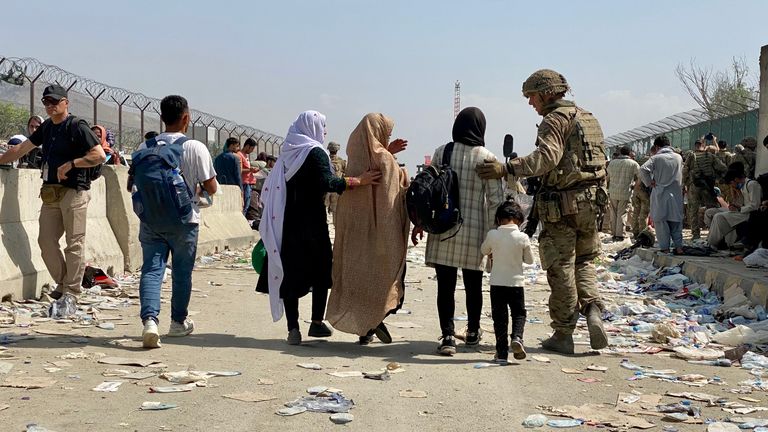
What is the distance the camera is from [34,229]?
905 cm

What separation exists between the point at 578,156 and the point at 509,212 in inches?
30.3

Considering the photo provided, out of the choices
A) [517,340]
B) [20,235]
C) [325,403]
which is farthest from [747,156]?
[325,403]

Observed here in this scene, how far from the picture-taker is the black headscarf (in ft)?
22.8

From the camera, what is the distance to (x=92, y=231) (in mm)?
10336

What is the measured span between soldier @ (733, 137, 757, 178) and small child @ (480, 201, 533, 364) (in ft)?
34.9

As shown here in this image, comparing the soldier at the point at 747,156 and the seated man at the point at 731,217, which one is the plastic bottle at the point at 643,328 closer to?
the seated man at the point at 731,217

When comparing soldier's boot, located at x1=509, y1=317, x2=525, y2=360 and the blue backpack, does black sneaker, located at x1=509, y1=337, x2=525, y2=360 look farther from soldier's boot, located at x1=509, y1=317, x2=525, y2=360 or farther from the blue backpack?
the blue backpack

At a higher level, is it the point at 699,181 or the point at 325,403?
the point at 699,181

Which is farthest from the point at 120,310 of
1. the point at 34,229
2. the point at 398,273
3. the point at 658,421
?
the point at 658,421

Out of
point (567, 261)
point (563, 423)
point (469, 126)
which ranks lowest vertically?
point (563, 423)

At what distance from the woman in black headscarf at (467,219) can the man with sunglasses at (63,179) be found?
310 centimetres

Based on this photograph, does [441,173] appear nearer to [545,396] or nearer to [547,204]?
[547,204]

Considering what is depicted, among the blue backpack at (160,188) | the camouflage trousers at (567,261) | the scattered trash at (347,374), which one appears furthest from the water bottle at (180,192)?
the camouflage trousers at (567,261)

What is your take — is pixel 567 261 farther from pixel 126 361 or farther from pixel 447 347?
pixel 126 361
